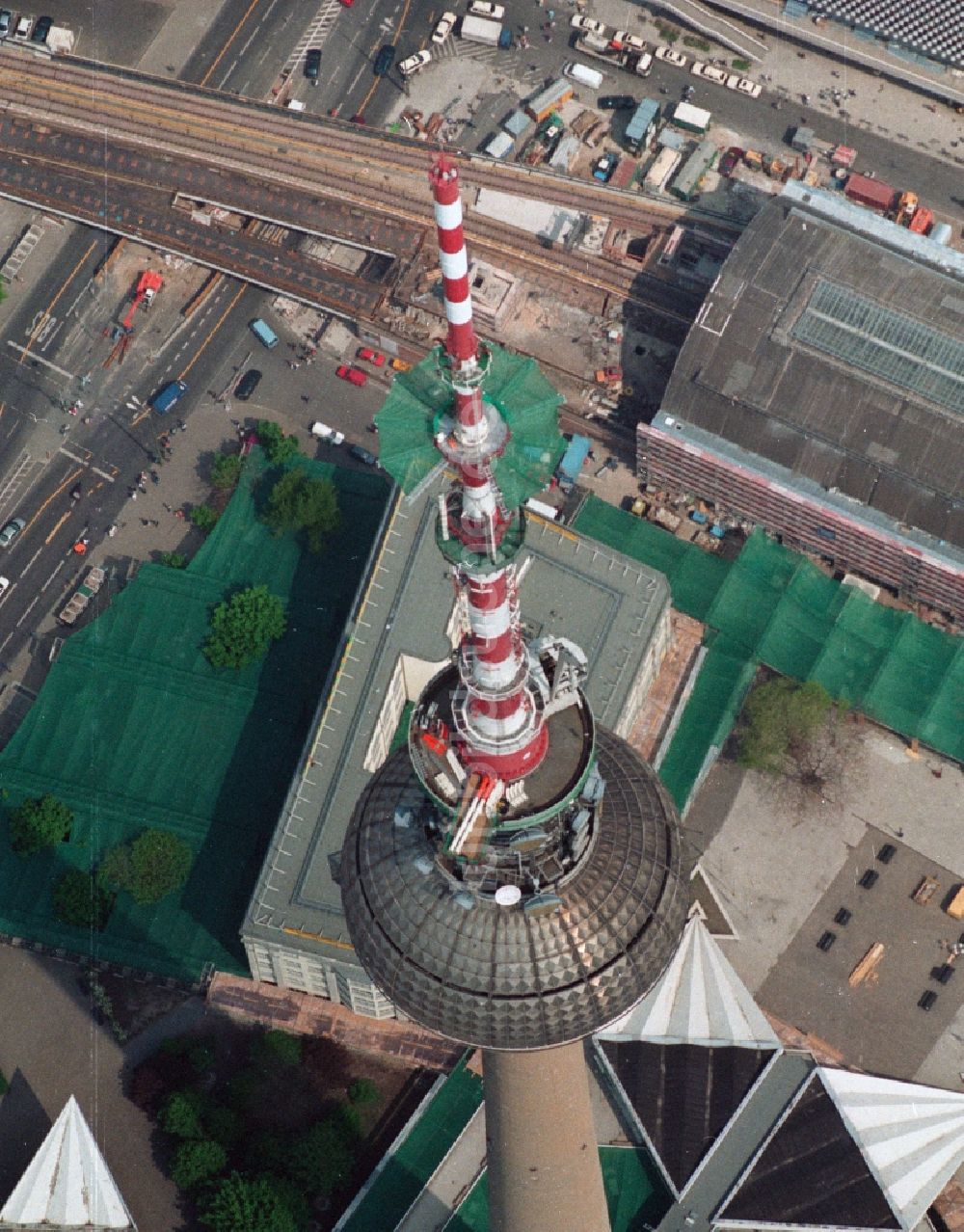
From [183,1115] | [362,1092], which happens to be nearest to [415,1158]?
[362,1092]

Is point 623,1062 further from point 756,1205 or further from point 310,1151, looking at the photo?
point 310,1151

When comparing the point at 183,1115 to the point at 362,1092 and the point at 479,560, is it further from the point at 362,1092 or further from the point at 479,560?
Answer: the point at 479,560

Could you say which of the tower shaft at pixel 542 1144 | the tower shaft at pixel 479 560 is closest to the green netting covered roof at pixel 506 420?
the tower shaft at pixel 479 560

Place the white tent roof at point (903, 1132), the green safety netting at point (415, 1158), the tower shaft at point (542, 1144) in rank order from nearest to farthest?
the tower shaft at point (542, 1144) < the white tent roof at point (903, 1132) < the green safety netting at point (415, 1158)

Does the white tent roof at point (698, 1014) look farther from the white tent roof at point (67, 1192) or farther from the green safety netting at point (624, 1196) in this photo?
the white tent roof at point (67, 1192)

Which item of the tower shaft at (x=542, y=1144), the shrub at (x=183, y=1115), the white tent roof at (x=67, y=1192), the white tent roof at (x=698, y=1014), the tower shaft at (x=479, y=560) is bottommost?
the white tent roof at (x=67, y=1192)
